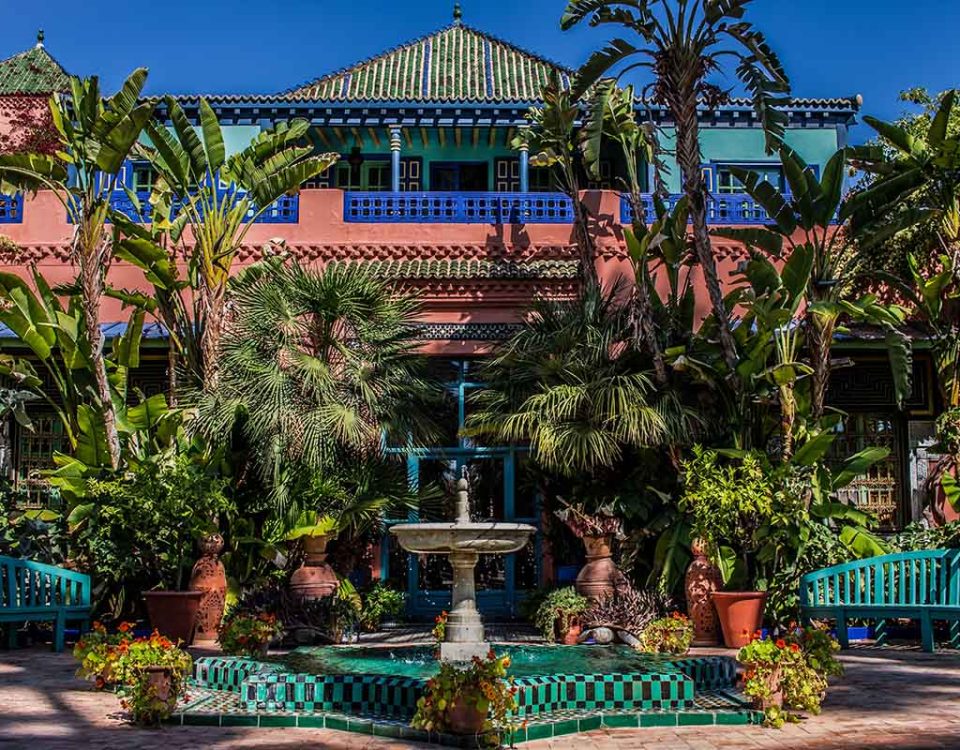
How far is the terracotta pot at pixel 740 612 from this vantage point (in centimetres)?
1169

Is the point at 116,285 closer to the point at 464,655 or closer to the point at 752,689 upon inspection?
the point at 464,655

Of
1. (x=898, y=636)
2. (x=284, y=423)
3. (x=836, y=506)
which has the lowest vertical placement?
(x=898, y=636)

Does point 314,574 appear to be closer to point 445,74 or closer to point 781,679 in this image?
point 781,679

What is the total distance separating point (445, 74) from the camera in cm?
2234

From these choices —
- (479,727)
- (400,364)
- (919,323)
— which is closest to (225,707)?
(479,727)

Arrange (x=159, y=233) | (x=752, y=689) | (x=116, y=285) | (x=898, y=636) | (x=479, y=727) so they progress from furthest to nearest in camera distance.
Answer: (x=116, y=285), (x=159, y=233), (x=898, y=636), (x=752, y=689), (x=479, y=727)

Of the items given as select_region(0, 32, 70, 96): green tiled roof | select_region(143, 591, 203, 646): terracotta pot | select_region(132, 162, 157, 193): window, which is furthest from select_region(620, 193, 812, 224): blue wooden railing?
select_region(0, 32, 70, 96): green tiled roof

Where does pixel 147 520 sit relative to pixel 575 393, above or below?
below

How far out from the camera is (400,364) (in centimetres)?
1375

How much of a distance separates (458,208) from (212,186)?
3.62 meters

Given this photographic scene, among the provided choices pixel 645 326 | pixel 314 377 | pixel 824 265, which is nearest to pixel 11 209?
pixel 314 377

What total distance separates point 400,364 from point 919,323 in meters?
6.99

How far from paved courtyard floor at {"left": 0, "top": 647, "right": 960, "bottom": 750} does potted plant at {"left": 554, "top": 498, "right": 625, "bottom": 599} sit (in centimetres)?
374

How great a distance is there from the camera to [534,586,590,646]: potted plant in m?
12.2
